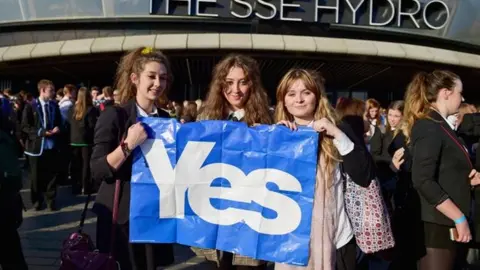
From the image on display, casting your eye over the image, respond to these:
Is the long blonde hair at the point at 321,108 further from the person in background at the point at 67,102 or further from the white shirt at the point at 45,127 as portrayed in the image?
the person in background at the point at 67,102

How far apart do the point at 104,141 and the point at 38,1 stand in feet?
72.6

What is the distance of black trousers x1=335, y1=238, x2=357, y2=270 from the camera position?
3.46 meters

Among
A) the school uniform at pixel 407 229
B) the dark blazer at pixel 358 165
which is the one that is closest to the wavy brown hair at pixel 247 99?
the dark blazer at pixel 358 165

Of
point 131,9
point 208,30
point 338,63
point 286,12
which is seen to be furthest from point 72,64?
point 338,63

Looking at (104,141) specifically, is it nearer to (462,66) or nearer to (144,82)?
(144,82)

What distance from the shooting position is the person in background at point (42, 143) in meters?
8.77

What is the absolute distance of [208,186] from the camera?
3510 mm

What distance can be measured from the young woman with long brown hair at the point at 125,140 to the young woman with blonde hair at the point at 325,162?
0.89m

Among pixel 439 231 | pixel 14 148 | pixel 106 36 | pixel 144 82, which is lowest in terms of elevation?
pixel 439 231

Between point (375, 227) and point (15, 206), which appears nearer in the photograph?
point (375, 227)

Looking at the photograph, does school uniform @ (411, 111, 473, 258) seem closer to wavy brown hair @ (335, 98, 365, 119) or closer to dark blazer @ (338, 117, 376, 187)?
dark blazer @ (338, 117, 376, 187)

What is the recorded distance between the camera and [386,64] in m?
23.8

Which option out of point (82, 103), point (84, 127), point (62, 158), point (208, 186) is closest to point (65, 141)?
point (62, 158)

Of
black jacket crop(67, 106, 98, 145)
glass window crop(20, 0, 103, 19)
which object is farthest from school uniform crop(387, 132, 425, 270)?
glass window crop(20, 0, 103, 19)
